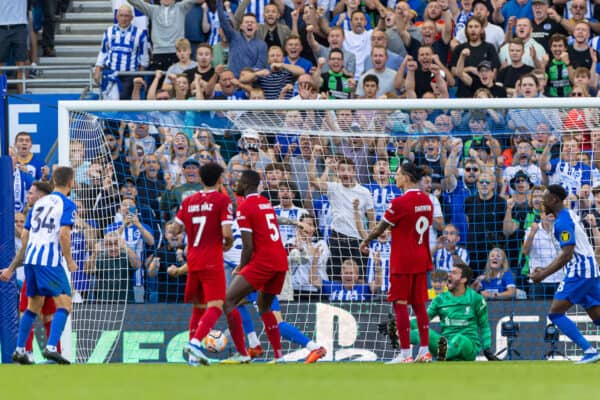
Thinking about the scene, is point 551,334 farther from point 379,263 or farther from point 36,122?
point 36,122

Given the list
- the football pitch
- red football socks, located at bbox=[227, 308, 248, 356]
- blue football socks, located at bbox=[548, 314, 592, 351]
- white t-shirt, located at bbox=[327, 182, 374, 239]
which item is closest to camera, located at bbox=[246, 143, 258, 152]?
white t-shirt, located at bbox=[327, 182, 374, 239]

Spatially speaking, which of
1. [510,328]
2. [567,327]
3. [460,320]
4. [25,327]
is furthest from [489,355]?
[25,327]

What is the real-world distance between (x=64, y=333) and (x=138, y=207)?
2.20 metres

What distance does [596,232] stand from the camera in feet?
49.7

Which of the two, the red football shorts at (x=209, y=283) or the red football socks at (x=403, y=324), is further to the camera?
the red football socks at (x=403, y=324)

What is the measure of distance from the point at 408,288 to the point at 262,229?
1533mm

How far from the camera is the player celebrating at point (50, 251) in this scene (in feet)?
40.9

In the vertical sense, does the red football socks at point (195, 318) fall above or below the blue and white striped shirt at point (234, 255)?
below

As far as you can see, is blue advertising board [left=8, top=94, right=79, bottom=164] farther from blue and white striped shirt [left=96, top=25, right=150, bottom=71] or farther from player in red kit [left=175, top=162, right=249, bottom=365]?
player in red kit [left=175, top=162, right=249, bottom=365]

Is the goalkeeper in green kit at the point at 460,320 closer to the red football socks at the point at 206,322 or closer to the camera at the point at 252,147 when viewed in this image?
the red football socks at the point at 206,322

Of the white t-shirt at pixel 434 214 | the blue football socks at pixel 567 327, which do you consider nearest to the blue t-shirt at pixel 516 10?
the white t-shirt at pixel 434 214

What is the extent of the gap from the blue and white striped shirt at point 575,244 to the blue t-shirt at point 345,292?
9.77 feet

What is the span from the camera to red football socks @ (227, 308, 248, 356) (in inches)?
500

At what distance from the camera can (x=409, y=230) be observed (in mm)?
12742
